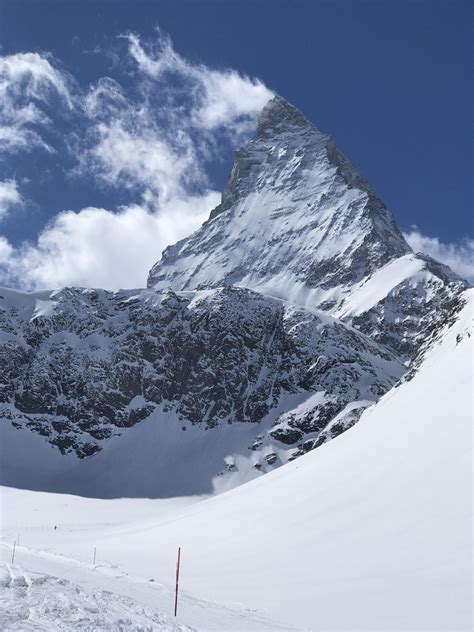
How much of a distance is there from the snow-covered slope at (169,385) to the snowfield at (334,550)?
81472 millimetres

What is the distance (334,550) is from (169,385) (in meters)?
130

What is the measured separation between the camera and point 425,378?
160 feet

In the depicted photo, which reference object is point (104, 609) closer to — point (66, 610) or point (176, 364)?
point (66, 610)

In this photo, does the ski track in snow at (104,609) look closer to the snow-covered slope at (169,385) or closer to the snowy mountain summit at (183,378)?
the snow-covered slope at (169,385)

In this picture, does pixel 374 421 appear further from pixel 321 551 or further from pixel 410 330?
pixel 410 330

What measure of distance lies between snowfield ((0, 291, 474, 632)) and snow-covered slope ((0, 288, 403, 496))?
81.5 m

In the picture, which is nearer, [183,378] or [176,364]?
[183,378]

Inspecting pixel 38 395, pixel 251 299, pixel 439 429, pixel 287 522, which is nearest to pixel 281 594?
pixel 287 522

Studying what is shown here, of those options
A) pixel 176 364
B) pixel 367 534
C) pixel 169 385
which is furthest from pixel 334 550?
pixel 176 364

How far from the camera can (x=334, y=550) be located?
2689 centimetres

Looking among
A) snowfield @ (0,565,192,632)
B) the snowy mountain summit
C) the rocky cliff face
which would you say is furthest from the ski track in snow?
the rocky cliff face

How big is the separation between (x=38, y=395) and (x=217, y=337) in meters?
44.0

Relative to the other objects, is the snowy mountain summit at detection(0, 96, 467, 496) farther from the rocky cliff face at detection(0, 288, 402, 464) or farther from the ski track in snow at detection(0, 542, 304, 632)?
the ski track in snow at detection(0, 542, 304, 632)

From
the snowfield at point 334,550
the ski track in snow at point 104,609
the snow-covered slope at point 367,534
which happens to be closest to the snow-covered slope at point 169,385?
the snowfield at point 334,550
